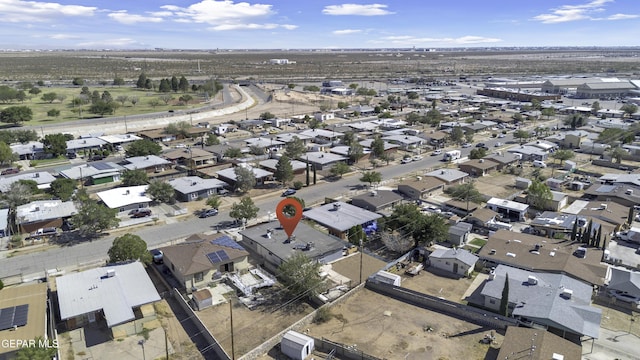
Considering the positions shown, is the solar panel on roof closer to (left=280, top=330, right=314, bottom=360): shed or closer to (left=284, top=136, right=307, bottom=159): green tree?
(left=284, top=136, right=307, bottom=159): green tree

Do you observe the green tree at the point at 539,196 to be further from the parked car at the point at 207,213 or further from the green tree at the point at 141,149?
the green tree at the point at 141,149

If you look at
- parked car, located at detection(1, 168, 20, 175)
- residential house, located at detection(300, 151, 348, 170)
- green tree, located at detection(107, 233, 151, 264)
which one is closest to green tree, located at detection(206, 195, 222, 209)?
green tree, located at detection(107, 233, 151, 264)

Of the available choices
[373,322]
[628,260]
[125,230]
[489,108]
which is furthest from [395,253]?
[489,108]

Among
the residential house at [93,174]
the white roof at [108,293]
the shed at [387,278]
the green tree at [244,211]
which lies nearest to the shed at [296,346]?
the shed at [387,278]

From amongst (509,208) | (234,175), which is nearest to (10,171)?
(234,175)

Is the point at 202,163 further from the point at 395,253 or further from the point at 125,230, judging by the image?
the point at 395,253

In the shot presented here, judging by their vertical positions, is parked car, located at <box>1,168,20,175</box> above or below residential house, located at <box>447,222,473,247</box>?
above
